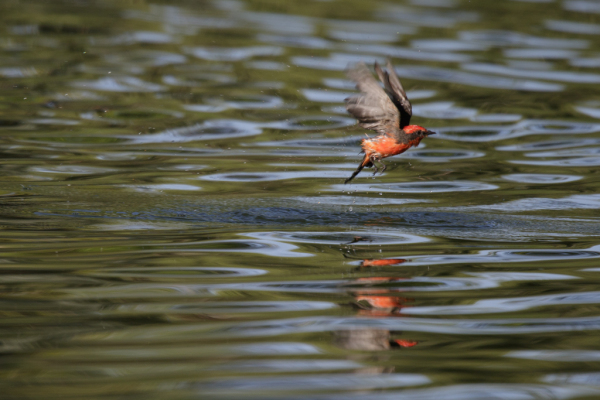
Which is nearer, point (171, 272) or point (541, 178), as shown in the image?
point (171, 272)

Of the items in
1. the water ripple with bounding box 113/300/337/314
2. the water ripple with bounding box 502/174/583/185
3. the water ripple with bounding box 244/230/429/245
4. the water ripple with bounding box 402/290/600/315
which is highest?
the water ripple with bounding box 402/290/600/315

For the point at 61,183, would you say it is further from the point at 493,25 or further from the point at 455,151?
the point at 493,25

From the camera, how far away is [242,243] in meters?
6.51

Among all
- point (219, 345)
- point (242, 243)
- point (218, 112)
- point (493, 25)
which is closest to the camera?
point (219, 345)

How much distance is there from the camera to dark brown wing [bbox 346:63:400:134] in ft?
22.4

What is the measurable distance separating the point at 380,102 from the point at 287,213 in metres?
1.23

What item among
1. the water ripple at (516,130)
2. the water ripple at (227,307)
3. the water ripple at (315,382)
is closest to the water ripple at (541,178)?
the water ripple at (516,130)

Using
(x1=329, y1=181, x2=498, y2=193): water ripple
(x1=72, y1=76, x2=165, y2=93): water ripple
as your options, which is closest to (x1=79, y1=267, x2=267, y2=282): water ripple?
(x1=329, y1=181, x2=498, y2=193): water ripple

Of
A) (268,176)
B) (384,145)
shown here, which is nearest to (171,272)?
(384,145)

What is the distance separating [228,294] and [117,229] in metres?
1.74

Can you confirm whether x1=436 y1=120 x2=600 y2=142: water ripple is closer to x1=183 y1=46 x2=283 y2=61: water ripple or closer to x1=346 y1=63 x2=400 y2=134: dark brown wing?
x1=346 y1=63 x2=400 y2=134: dark brown wing

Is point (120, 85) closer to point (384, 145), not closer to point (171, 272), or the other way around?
point (384, 145)

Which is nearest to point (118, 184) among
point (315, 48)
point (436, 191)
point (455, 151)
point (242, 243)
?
point (242, 243)

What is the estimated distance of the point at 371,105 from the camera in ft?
22.7
